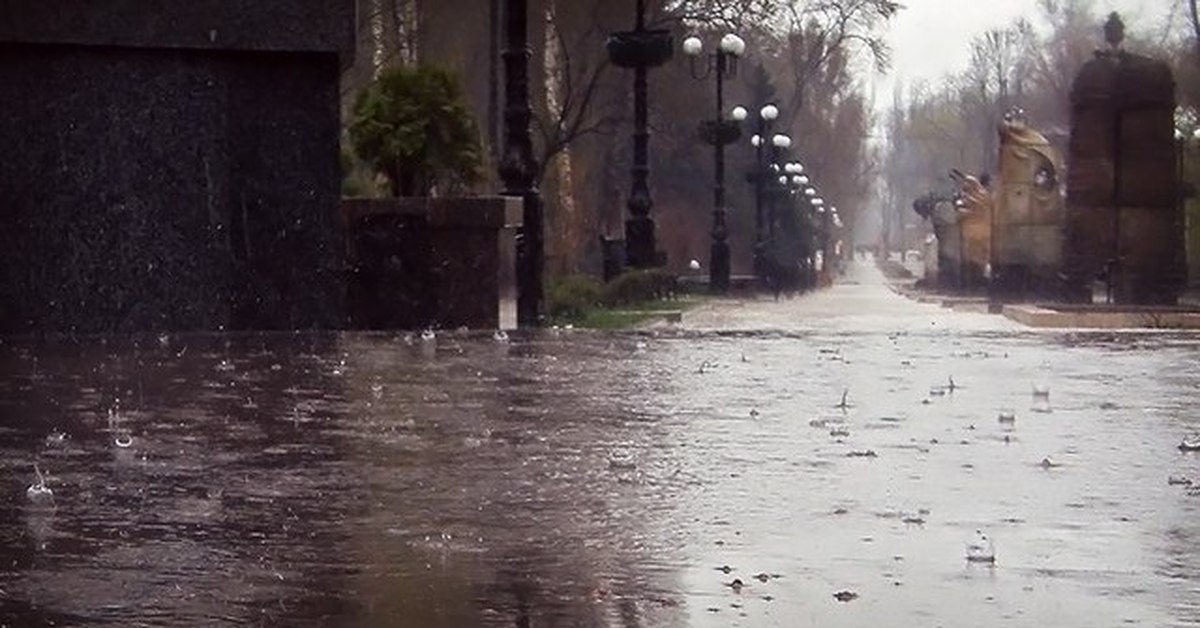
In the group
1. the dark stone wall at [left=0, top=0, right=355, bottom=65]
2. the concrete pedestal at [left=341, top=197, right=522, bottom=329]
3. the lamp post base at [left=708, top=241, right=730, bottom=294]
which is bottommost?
the lamp post base at [left=708, top=241, right=730, bottom=294]

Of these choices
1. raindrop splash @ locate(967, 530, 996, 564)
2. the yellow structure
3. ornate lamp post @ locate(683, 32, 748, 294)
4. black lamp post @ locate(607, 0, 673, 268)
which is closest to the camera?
raindrop splash @ locate(967, 530, 996, 564)

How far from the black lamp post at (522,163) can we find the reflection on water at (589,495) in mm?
7262

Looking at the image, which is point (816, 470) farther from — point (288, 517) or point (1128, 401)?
point (1128, 401)

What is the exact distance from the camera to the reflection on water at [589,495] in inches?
157

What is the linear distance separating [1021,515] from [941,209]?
217ft

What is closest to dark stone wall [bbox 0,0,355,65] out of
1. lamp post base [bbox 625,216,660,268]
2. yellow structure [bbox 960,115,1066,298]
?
lamp post base [bbox 625,216,660,268]

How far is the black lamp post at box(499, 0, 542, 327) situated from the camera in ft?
55.9

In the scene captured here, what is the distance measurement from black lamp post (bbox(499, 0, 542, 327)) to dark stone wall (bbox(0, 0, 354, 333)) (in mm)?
3948

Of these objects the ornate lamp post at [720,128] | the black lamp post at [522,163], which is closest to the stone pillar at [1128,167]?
the ornate lamp post at [720,128]

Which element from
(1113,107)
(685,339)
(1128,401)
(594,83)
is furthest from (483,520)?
(594,83)

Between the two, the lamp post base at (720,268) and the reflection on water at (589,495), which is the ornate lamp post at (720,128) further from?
the reflection on water at (589,495)

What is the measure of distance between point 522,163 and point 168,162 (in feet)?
17.5

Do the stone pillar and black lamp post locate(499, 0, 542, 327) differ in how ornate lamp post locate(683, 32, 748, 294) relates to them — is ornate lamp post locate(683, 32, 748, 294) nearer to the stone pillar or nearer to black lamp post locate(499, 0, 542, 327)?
the stone pillar

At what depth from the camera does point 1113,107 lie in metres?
34.7
